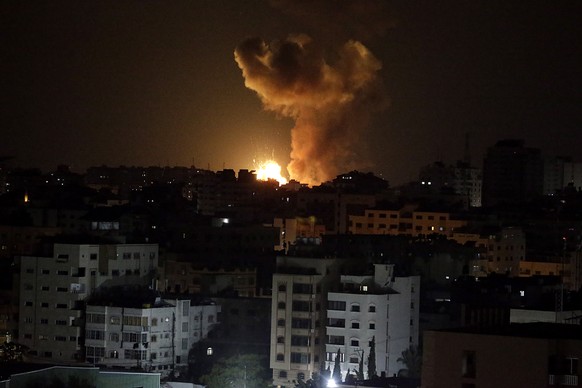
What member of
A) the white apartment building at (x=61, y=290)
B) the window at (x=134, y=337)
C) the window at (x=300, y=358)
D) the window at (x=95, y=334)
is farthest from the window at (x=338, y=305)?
the white apartment building at (x=61, y=290)

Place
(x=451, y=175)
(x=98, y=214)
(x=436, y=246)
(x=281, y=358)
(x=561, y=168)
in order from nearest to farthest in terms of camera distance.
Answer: (x=281, y=358) → (x=436, y=246) → (x=98, y=214) → (x=451, y=175) → (x=561, y=168)

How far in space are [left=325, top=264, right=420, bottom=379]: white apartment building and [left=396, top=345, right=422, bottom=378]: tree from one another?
6.2 inches

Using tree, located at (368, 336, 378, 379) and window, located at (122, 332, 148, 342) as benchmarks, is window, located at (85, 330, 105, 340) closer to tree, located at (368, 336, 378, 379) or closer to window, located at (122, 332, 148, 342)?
window, located at (122, 332, 148, 342)

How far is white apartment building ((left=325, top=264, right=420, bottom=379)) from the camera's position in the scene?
2431 cm

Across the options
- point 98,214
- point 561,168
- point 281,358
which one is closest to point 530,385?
point 281,358

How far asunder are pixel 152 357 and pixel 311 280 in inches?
92.6

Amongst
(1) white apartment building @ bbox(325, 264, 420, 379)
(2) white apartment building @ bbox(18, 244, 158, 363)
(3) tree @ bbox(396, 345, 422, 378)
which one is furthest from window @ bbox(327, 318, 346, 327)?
(2) white apartment building @ bbox(18, 244, 158, 363)

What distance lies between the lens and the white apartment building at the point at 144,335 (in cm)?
2527

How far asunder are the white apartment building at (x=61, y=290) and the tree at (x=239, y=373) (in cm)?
278

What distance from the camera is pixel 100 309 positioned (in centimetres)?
2600

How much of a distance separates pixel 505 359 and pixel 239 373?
1387 centimetres

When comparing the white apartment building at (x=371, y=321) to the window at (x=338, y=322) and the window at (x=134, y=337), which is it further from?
the window at (x=134, y=337)

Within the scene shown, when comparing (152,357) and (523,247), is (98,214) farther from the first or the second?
(152,357)

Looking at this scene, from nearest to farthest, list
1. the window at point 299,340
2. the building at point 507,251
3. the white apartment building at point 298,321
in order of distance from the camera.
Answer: the white apartment building at point 298,321, the window at point 299,340, the building at point 507,251
